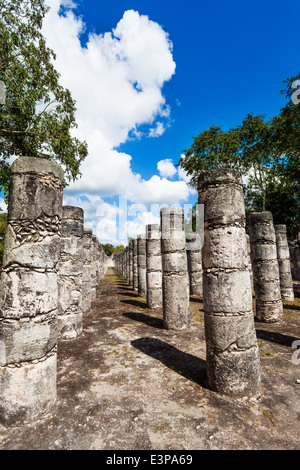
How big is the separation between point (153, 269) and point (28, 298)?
6930 millimetres

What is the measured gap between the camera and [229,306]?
12.6 ft

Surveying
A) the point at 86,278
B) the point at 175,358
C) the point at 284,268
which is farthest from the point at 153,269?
the point at 284,268

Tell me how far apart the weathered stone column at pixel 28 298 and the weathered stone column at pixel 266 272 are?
6.47 m

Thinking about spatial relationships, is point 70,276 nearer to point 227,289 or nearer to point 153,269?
point 153,269

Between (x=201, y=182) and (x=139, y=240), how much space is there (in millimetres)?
9413

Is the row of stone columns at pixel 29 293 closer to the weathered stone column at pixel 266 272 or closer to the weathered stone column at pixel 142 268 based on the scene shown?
the weathered stone column at pixel 266 272

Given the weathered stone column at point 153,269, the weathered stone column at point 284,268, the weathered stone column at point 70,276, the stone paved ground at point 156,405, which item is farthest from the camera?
the weathered stone column at point 284,268

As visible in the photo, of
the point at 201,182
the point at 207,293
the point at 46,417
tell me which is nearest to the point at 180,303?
the point at 207,293

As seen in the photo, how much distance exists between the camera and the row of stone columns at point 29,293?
10.2 ft

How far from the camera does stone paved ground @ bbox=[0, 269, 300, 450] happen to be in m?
2.70

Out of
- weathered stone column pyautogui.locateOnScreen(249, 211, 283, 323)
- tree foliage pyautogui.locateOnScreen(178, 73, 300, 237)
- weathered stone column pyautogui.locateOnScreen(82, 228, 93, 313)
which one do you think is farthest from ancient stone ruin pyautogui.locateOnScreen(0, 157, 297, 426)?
tree foliage pyautogui.locateOnScreen(178, 73, 300, 237)

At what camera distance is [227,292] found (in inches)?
152

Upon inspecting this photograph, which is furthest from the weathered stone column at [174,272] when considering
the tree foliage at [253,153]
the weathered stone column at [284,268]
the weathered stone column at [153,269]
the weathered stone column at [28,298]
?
the tree foliage at [253,153]

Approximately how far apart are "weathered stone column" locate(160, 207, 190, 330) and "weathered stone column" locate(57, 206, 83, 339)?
252cm
